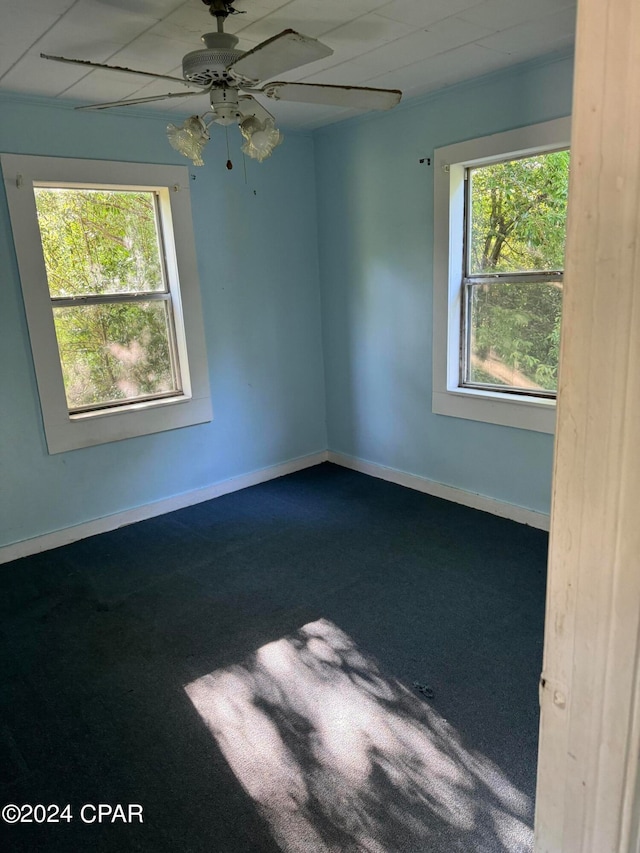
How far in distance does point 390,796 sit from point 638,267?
5.72ft

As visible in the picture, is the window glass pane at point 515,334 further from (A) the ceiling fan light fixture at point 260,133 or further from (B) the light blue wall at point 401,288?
(A) the ceiling fan light fixture at point 260,133

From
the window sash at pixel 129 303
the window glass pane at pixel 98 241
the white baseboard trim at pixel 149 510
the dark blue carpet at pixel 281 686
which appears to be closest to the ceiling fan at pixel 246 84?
the window glass pane at pixel 98 241

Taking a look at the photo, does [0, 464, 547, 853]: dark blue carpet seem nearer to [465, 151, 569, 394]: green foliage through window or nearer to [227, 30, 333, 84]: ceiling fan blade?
[465, 151, 569, 394]: green foliage through window

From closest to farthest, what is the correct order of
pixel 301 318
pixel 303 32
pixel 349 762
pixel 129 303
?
pixel 349 762, pixel 303 32, pixel 129 303, pixel 301 318

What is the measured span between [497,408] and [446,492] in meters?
0.72

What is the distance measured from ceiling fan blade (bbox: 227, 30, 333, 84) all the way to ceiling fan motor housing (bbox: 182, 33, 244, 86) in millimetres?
30

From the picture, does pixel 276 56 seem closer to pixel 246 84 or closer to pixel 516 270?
pixel 246 84

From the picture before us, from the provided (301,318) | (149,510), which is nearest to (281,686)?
(149,510)

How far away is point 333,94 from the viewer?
208cm

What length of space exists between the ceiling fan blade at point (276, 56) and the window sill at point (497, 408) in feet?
6.89

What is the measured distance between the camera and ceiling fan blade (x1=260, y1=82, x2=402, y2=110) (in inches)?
79.1

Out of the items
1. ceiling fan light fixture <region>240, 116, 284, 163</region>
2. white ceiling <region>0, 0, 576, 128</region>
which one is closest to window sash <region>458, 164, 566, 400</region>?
white ceiling <region>0, 0, 576, 128</region>

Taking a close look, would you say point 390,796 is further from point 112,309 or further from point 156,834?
point 112,309

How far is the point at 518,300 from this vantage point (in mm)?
3252
